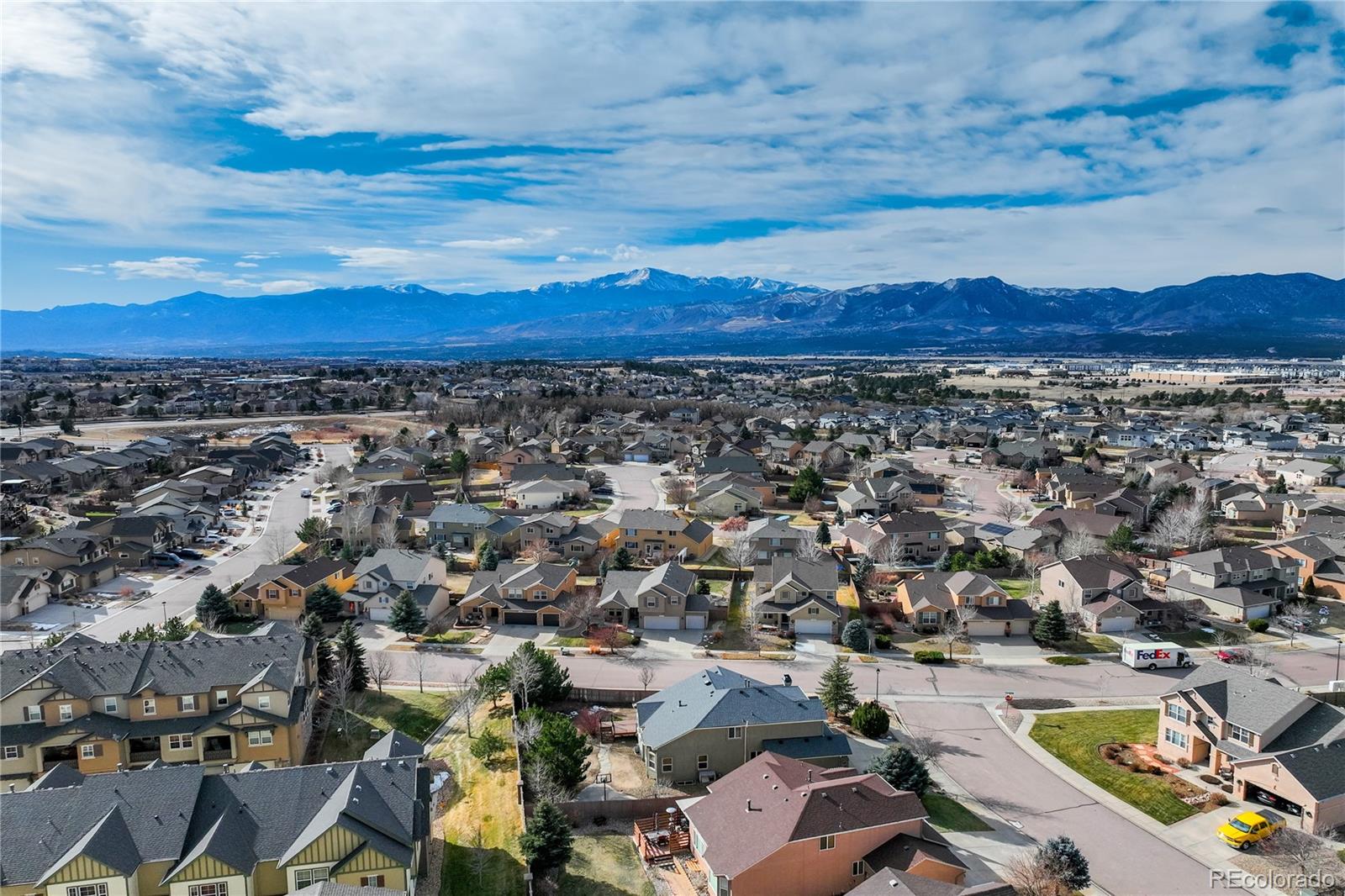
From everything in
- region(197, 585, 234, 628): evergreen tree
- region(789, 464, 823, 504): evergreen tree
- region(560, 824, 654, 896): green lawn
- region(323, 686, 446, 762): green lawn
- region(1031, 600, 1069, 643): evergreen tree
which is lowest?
region(560, 824, 654, 896): green lawn

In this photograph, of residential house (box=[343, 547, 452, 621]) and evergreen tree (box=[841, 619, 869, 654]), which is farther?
residential house (box=[343, 547, 452, 621])

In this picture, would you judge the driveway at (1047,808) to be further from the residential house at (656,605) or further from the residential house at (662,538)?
the residential house at (662,538)

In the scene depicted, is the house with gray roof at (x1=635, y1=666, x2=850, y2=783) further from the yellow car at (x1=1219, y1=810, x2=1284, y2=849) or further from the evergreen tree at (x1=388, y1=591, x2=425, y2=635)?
the evergreen tree at (x1=388, y1=591, x2=425, y2=635)

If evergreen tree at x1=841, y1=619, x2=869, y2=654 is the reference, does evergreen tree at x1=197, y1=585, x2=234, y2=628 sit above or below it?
above

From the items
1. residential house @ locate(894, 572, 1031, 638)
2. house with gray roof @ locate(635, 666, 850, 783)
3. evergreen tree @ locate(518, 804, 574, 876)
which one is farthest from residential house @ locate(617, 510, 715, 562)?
evergreen tree @ locate(518, 804, 574, 876)

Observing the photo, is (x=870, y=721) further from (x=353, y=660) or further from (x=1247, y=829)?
(x=353, y=660)

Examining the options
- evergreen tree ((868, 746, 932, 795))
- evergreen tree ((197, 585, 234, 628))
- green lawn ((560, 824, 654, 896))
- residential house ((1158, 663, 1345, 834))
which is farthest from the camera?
evergreen tree ((197, 585, 234, 628))

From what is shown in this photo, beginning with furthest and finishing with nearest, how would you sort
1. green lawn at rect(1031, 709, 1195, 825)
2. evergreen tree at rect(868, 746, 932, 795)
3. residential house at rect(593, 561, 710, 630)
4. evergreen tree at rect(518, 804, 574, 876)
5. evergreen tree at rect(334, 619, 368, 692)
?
residential house at rect(593, 561, 710, 630) → evergreen tree at rect(334, 619, 368, 692) → green lawn at rect(1031, 709, 1195, 825) → evergreen tree at rect(868, 746, 932, 795) → evergreen tree at rect(518, 804, 574, 876)
